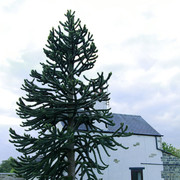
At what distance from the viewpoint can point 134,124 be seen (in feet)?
52.9

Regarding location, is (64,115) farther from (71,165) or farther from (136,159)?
(136,159)

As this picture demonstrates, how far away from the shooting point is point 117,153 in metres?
13.6

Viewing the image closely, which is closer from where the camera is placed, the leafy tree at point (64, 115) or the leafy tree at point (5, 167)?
the leafy tree at point (64, 115)

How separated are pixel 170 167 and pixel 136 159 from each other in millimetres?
2837

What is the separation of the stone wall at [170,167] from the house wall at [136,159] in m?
0.37

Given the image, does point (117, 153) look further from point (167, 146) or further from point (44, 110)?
point (167, 146)

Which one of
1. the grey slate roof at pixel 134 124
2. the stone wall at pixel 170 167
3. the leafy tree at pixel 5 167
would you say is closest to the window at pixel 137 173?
the stone wall at pixel 170 167

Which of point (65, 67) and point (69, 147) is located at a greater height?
point (65, 67)

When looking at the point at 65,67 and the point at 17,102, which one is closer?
the point at 17,102

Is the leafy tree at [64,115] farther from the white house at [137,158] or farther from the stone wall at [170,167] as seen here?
the stone wall at [170,167]

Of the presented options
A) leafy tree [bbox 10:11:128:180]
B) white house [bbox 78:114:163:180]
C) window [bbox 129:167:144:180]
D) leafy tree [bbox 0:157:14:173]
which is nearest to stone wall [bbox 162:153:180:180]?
white house [bbox 78:114:163:180]

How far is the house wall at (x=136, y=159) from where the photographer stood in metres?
13.1

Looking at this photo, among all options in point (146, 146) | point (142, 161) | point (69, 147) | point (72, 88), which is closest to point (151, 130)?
point (146, 146)

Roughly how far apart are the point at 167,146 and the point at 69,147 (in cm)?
2181
